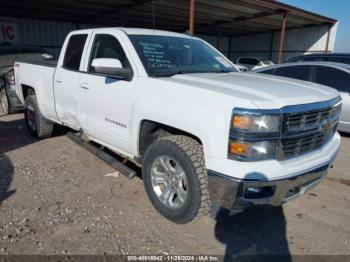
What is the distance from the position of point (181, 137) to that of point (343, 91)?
15.6 ft

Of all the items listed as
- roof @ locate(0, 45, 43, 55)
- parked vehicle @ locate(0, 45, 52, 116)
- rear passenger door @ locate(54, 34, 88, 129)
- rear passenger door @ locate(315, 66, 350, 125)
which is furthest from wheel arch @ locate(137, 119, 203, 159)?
roof @ locate(0, 45, 43, 55)

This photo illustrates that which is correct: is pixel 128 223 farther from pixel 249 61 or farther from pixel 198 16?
pixel 249 61

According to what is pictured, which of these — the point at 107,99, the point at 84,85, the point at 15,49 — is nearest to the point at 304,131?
the point at 107,99

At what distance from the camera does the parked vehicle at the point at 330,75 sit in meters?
6.17

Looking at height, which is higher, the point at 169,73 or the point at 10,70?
the point at 169,73

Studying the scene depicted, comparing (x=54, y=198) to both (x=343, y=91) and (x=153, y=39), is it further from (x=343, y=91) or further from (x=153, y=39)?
(x=343, y=91)

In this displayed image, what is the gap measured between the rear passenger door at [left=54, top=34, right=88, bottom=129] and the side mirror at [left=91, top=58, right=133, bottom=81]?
1.01m

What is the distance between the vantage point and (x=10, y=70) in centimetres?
798

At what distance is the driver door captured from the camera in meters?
3.43

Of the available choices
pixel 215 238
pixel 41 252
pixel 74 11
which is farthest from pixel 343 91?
pixel 74 11

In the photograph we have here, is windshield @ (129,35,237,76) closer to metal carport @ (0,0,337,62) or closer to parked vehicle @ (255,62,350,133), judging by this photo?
parked vehicle @ (255,62,350,133)

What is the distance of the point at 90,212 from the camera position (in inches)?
132

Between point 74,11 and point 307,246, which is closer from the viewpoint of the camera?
point 307,246

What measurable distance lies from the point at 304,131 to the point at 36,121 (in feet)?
15.6
